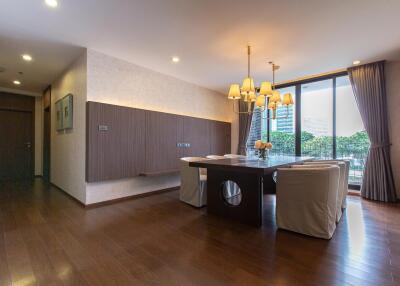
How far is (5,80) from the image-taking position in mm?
4969

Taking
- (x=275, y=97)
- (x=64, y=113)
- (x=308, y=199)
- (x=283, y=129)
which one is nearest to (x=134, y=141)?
(x=64, y=113)

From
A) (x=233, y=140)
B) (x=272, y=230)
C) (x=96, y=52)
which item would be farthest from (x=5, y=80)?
(x=272, y=230)

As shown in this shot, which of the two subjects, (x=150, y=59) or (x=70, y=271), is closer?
(x=70, y=271)

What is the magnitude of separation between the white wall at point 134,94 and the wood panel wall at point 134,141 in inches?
8.8

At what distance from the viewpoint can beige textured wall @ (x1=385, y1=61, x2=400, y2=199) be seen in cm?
391

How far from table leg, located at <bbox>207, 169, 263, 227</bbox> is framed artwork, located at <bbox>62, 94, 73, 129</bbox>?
296 centimetres

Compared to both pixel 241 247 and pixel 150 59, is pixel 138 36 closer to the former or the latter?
pixel 150 59

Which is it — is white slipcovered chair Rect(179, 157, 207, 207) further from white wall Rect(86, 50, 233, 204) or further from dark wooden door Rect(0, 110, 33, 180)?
dark wooden door Rect(0, 110, 33, 180)

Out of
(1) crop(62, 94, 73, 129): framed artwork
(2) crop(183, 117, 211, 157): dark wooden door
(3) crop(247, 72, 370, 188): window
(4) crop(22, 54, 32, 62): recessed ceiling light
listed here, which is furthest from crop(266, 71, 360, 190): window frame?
(4) crop(22, 54, 32, 62): recessed ceiling light

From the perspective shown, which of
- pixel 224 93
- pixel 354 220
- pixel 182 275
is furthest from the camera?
pixel 224 93

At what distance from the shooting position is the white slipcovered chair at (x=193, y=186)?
11.4 feet

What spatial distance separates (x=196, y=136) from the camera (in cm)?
530

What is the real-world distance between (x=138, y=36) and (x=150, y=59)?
0.83 metres

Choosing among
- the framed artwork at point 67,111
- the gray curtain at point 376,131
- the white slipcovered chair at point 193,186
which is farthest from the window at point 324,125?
the framed artwork at point 67,111
